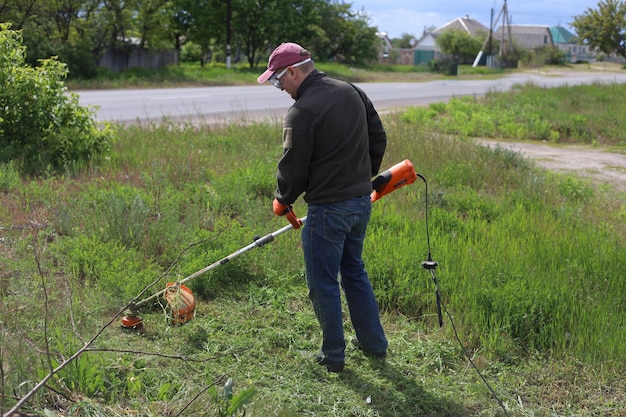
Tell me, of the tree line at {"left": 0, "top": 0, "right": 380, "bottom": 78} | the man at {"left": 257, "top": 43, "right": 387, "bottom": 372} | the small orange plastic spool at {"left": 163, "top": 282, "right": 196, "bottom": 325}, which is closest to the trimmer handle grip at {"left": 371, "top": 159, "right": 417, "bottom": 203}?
the man at {"left": 257, "top": 43, "right": 387, "bottom": 372}

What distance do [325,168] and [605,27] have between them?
206 ft

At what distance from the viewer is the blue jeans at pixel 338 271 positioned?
3811 millimetres

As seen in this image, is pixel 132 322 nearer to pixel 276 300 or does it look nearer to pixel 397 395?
pixel 276 300

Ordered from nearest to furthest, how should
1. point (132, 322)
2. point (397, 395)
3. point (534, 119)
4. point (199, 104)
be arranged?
point (397, 395) < point (132, 322) < point (534, 119) < point (199, 104)

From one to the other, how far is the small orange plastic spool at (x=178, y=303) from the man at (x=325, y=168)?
104cm

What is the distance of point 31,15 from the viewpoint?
25.4 m

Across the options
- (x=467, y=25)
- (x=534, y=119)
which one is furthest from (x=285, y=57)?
(x=467, y=25)

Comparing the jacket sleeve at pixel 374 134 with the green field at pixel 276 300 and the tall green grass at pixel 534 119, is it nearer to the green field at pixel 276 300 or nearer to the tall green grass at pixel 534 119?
the green field at pixel 276 300

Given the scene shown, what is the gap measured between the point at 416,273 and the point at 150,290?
199 centimetres

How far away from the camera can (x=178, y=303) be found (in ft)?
14.9

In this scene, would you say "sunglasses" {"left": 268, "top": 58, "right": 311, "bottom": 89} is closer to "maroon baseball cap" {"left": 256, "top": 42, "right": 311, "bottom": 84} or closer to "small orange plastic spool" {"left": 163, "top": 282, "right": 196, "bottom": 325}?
"maroon baseball cap" {"left": 256, "top": 42, "right": 311, "bottom": 84}

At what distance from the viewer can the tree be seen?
5856 cm

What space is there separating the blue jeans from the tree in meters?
61.8

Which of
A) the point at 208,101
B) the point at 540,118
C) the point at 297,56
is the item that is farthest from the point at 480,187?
the point at 208,101
